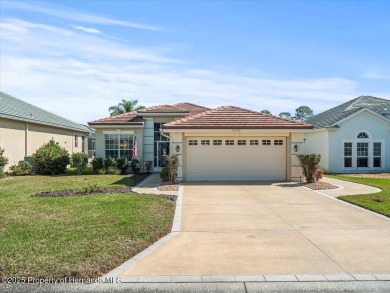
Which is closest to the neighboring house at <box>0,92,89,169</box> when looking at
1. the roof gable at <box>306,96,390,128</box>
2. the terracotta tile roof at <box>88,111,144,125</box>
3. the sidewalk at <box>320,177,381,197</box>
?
the terracotta tile roof at <box>88,111,144,125</box>

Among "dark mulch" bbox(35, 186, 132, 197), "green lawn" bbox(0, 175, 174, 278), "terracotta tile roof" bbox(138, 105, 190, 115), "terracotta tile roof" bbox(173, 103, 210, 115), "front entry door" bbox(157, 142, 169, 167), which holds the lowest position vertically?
"green lawn" bbox(0, 175, 174, 278)

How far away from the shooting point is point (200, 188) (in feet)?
48.5

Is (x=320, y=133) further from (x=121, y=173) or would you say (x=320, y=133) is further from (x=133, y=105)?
(x=133, y=105)

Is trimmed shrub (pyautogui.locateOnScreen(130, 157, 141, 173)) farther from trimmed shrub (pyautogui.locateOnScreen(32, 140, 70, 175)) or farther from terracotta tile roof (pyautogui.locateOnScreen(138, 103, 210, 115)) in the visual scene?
trimmed shrub (pyautogui.locateOnScreen(32, 140, 70, 175))

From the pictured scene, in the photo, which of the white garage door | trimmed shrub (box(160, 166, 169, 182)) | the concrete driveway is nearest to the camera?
the concrete driveway

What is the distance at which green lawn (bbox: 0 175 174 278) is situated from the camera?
5.48m

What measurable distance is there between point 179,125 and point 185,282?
12188 millimetres

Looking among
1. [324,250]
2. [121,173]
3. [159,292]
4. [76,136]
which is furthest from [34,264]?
[76,136]

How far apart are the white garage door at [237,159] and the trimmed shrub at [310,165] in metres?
1.33

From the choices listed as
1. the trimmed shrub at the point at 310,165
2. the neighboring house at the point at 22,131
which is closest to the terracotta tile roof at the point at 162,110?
the neighboring house at the point at 22,131

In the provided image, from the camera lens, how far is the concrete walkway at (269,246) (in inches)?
211

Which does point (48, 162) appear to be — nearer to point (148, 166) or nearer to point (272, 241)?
point (148, 166)

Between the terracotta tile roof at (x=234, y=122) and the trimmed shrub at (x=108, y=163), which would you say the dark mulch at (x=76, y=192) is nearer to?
the terracotta tile roof at (x=234, y=122)

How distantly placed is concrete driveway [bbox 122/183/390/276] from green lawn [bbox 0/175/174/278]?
0.59 meters
